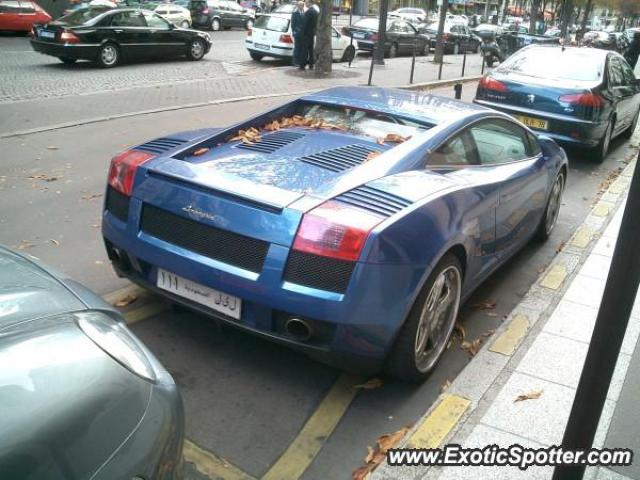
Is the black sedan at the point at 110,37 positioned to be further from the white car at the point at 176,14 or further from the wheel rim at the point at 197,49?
the white car at the point at 176,14

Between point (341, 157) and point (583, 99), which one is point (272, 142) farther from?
point (583, 99)

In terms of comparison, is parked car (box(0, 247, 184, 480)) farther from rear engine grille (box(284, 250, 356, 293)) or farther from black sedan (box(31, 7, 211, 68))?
black sedan (box(31, 7, 211, 68))

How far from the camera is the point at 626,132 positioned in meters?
11.5

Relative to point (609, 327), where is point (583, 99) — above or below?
below

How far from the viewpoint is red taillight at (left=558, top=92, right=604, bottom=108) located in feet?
27.8

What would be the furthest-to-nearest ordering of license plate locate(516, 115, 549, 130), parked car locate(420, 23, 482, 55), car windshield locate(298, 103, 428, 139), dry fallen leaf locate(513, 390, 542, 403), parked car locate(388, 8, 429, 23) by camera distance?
1. parked car locate(388, 8, 429, 23)
2. parked car locate(420, 23, 482, 55)
3. license plate locate(516, 115, 549, 130)
4. car windshield locate(298, 103, 428, 139)
5. dry fallen leaf locate(513, 390, 542, 403)

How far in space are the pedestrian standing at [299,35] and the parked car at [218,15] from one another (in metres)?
13.3

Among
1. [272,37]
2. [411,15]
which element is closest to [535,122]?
[272,37]

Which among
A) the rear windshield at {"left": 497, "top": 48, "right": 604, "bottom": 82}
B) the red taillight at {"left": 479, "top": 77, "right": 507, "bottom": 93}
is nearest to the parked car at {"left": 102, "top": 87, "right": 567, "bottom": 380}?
the red taillight at {"left": 479, "top": 77, "right": 507, "bottom": 93}

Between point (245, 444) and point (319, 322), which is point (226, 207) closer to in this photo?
point (319, 322)

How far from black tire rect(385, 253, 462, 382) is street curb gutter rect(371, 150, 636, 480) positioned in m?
0.18

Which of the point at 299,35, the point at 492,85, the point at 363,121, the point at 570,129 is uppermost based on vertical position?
the point at 363,121

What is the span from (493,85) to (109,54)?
10198 millimetres

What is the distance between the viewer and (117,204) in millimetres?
3562
